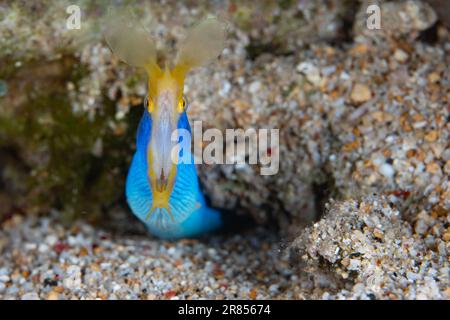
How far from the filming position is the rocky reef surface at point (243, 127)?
2973mm

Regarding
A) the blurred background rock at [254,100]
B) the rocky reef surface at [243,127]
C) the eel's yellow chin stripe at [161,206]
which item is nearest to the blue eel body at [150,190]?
the eel's yellow chin stripe at [161,206]

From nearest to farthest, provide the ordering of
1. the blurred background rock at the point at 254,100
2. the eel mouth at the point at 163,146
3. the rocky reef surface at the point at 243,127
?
the eel mouth at the point at 163,146 < the rocky reef surface at the point at 243,127 < the blurred background rock at the point at 254,100

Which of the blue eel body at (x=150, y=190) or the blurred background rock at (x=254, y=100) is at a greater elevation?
the blurred background rock at (x=254, y=100)

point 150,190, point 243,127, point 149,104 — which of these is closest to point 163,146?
point 149,104

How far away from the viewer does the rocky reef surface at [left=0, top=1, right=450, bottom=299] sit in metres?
2.97

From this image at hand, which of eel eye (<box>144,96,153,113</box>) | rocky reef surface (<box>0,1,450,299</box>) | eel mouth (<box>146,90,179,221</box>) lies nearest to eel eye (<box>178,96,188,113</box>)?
eel mouth (<box>146,90,179,221</box>)

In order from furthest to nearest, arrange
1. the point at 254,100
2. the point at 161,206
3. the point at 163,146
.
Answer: the point at 254,100 → the point at 161,206 → the point at 163,146

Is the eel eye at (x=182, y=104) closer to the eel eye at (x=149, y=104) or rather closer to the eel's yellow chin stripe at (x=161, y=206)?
the eel eye at (x=149, y=104)

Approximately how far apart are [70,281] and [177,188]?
86 centimetres

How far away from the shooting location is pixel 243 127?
346cm

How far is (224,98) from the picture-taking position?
136 inches

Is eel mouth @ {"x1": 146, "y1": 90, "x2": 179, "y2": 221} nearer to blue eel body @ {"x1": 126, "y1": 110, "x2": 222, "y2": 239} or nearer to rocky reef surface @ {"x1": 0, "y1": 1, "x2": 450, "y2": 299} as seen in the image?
blue eel body @ {"x1": 126, "y1": 110, "x2": 222, "y2": 239}

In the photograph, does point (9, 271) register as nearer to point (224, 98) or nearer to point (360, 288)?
point (224, 98)

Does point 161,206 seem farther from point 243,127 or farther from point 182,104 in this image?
point 243,127
